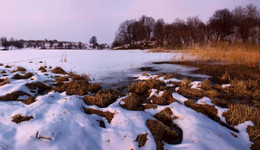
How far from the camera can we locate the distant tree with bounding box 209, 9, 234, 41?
73.8 ft

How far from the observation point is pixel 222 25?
2256cm

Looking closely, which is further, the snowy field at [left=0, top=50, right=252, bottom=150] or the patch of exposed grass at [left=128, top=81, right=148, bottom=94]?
the patch of exposed grass at [left=128, top=81, right=148, bottom=94]

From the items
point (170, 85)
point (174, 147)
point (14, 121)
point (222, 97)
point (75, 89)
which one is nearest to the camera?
point (174, 147)

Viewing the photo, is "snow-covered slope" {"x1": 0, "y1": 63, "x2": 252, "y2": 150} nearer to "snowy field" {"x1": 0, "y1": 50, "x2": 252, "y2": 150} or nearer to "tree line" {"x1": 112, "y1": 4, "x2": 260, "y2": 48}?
"snowy field" {"x1": 0, "y1": 50, "x2": 252, "y2": 150}

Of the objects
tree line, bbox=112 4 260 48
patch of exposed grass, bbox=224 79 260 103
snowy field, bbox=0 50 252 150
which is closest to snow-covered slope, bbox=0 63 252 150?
snowy field, bbox=0 50 252 150

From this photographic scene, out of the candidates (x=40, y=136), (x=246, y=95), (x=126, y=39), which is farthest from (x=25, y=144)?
(x=126, y=39)

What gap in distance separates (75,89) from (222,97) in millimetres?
3069

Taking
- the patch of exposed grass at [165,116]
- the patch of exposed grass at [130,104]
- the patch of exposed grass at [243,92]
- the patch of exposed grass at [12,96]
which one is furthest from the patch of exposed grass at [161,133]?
the patch of exposed grass at [12,96]

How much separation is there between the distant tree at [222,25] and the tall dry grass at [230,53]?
17.5 m

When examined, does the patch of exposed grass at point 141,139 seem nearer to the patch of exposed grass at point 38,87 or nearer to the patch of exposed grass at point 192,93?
the patch of exposed grass at point 192,93

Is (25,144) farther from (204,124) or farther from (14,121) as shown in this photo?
(204,124)

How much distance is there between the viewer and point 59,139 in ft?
4.34

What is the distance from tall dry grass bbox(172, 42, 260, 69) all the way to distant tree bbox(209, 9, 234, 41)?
17461 mm

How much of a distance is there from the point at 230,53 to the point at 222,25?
20.8 m
